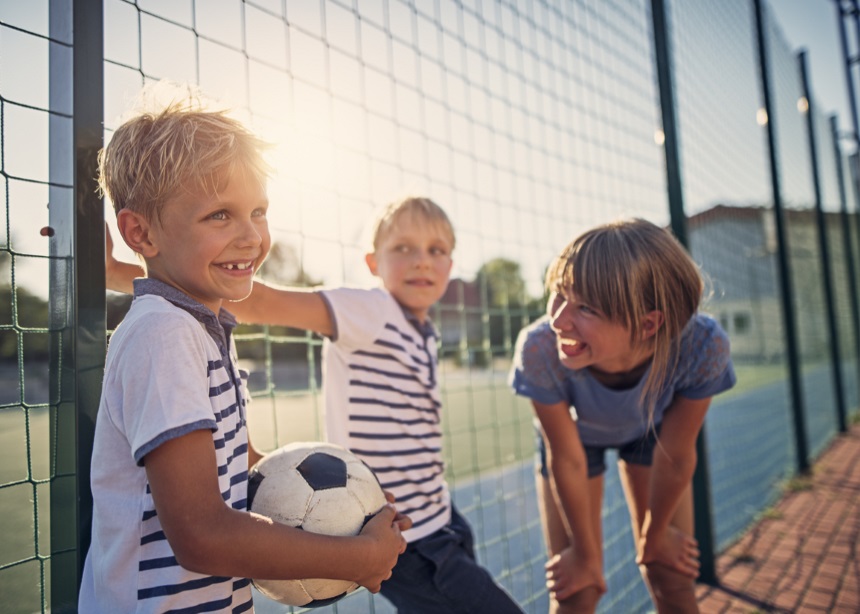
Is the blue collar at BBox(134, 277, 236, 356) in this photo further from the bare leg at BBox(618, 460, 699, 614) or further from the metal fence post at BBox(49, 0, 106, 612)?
the bare leg at BBox(618, 460, 699, 614)

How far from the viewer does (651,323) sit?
1.88 metres

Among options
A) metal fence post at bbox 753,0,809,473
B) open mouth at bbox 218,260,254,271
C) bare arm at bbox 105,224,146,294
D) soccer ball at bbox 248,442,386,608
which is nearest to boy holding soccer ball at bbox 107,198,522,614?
bare arm at bbox 105,224,146,294

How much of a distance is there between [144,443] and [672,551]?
1.84m

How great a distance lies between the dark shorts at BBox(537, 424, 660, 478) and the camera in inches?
91.1

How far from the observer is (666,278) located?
1.86 meters

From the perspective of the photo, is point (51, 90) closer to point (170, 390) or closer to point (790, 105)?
point (170, 390)

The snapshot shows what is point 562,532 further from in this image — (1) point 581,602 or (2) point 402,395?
(2) point 402,395

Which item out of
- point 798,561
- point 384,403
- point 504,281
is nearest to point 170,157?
point 384,403

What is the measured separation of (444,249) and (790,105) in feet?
22.1

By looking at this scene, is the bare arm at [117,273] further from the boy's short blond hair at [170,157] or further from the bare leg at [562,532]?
the bare leg at [562,532]

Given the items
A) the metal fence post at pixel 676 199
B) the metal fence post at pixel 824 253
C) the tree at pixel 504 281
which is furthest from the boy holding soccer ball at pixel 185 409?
the metal fence post at pixel 824 253

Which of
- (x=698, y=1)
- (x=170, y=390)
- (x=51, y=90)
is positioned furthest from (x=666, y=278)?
(x=698, y=1)

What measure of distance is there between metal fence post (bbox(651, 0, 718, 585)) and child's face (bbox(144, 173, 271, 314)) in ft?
8.74

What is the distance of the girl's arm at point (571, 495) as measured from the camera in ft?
6.53
